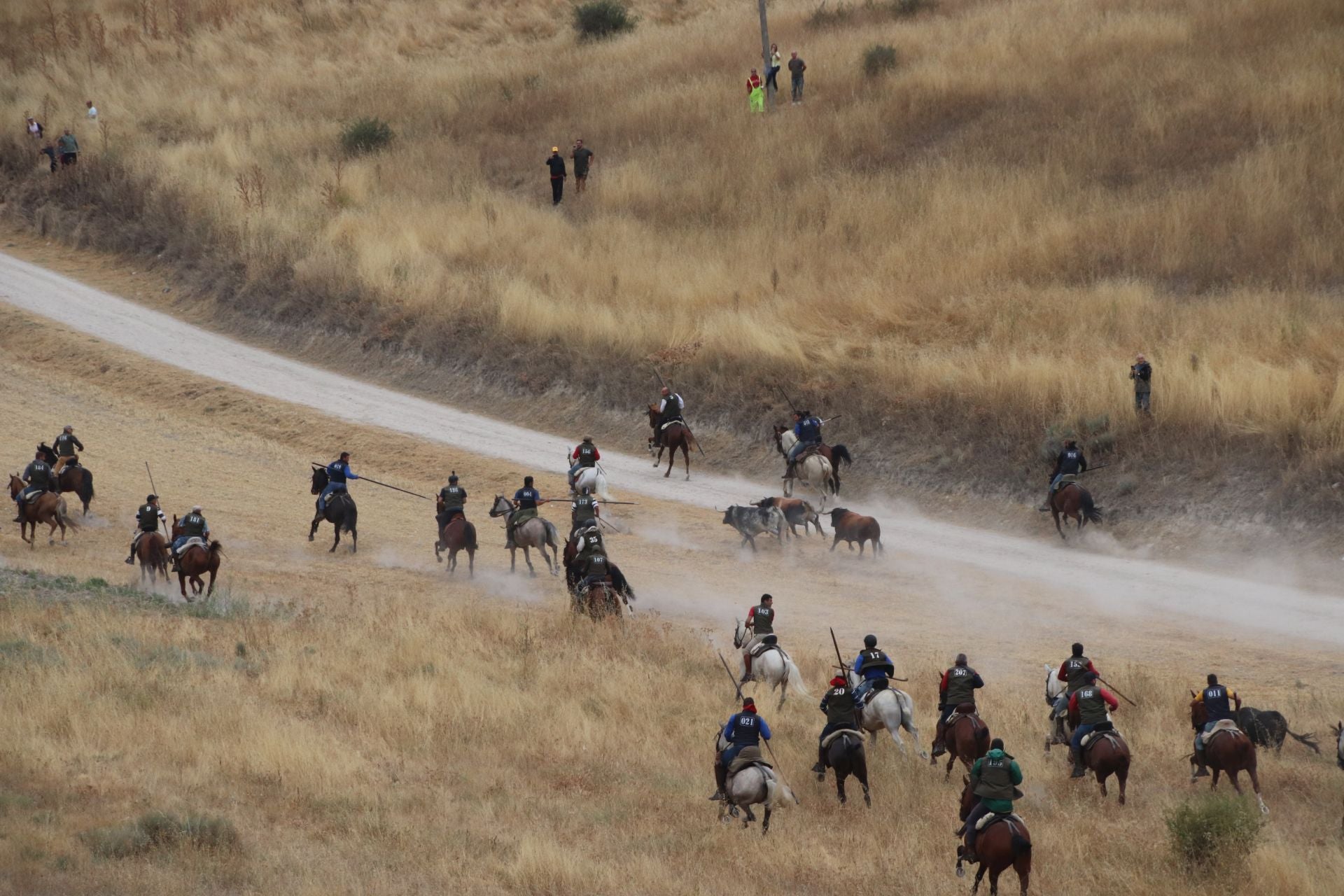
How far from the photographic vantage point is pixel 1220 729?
46.4ft

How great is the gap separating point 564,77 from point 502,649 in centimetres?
3661

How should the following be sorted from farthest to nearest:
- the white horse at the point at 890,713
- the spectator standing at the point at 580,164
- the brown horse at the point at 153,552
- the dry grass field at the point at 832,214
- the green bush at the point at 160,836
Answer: the spectator standing at the point at 580,164 → the dry grass field at the point at 832,214 → the brown horse at the point at 153,552 → the white horse at the point at 890,713 → the green bush at the point at 160,836

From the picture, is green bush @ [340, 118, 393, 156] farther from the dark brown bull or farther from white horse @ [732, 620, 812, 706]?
white horse @ [732, 620, 812, 706]

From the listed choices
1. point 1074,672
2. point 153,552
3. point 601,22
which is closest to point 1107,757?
point 1074,672

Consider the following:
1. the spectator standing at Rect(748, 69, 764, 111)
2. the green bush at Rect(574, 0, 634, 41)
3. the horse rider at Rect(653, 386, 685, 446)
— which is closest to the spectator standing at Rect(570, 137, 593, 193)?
the spectator standing at Rect(748, 69, 764, 111)

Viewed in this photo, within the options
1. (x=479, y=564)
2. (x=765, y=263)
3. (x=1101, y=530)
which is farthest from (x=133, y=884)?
(x=765, y=263)

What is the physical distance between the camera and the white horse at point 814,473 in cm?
2673

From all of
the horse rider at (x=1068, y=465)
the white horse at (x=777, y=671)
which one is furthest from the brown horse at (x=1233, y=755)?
the horse rider at (x=1068, y=465)

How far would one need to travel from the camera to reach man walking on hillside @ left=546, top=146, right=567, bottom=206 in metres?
40.6

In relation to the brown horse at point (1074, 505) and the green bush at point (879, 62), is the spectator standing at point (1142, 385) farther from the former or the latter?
the green bush at point (879, 62)

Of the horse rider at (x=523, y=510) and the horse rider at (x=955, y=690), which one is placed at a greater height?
the horse rider at (x=523, y=510)

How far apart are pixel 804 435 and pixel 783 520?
2.79 meters

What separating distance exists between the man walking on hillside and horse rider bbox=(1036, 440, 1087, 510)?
20382mm

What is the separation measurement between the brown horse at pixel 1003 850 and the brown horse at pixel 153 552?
14828 mm
